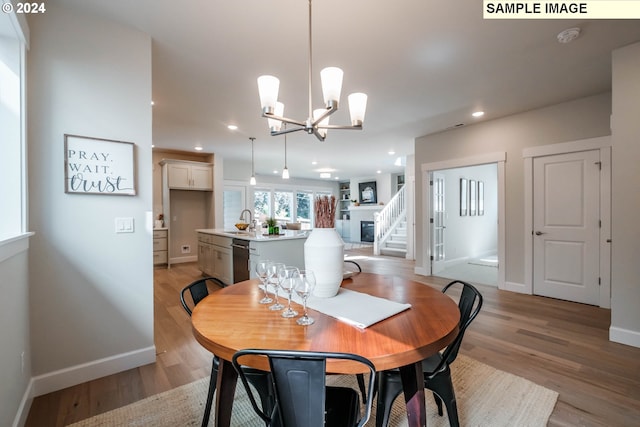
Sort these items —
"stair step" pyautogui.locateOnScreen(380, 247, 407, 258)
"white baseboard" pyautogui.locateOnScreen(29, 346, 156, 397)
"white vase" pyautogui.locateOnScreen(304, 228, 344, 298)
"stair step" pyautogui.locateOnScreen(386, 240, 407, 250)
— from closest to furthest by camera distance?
"white vase" pyautogui.locateOnScreen(304, 228, 344, 298) < "white baseboard" pyautogui.locateOnScreen(29, 346, 156, 397) < "stair step" pyautogui.locateOnScreen(380, 247, 407, 258) < "stair step" pyautogui.locateOnScreen(386, 240, 407, 250)

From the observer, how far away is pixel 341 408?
113 cm

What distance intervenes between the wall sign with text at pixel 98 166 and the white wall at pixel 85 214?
4cm

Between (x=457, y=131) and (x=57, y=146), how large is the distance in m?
4.97

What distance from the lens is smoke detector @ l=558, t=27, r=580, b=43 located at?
2150mm

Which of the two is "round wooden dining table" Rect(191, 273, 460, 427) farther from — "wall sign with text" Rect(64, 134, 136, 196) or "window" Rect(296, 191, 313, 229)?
"window" Rect(296, 191, 313, 229)

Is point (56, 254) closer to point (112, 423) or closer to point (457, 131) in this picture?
point (112, 423)


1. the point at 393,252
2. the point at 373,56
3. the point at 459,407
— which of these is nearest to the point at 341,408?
the point at 459,407

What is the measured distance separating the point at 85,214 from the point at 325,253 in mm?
1760

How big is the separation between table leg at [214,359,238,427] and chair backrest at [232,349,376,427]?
484 mm

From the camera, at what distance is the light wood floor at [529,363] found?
5.54 ft

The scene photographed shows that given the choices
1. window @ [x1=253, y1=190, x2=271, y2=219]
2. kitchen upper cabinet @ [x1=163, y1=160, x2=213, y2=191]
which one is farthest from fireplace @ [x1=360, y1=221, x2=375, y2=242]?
kitchen upper cabinet @ [x1=163, y1=160, x2=213, y2=191]

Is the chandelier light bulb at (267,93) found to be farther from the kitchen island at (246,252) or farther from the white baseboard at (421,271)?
the white baseboard at (421,271)

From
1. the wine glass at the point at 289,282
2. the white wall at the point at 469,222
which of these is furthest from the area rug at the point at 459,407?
the white wall at the point at 469,222

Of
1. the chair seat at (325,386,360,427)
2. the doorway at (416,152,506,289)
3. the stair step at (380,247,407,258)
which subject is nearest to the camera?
the chair seat at (325,386,360,427)
